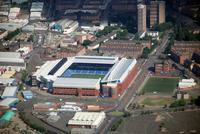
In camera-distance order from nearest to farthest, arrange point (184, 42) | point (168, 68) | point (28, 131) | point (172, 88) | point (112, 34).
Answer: point (28, 131), point (172, 88), point (168, 68), point (184, 42), point (112, 34)

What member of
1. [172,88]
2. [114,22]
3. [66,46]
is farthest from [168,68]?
[114,22]

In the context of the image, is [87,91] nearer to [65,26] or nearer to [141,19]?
[141,19]

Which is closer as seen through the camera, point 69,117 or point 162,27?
point 69,117

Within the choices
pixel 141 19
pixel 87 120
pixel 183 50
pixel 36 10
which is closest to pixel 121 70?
pixel 183 50

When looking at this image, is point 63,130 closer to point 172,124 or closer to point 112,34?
point 172,124

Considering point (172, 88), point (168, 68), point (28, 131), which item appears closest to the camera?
point (28, 131)

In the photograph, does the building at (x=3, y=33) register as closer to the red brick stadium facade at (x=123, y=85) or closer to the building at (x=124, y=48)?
the building at (x=124, y=48)

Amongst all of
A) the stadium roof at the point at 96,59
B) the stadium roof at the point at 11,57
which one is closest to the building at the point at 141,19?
the stadium roof at the point at 96,59
